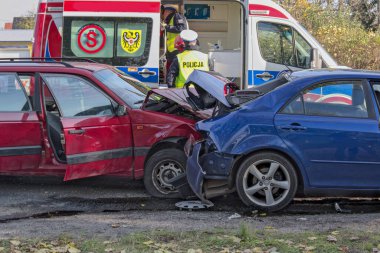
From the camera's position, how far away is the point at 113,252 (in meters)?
4.71

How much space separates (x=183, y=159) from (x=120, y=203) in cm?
89

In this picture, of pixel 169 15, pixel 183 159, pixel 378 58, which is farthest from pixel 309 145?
pixel 378 58

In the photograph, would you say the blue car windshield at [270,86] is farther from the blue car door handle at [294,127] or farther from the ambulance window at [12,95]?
the ambulance window at [12,95]

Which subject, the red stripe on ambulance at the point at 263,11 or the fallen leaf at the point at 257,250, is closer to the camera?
the fallen leaf at the point at 257,250

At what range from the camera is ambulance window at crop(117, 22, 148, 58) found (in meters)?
10.2

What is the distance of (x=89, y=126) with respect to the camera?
672 centimetres

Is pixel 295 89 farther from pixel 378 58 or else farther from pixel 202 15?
pixel 378 58

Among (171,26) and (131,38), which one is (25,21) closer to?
(171,26)

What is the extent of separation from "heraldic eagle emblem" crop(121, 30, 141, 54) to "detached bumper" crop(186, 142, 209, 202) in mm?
4205

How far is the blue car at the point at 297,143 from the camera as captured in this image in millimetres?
6043

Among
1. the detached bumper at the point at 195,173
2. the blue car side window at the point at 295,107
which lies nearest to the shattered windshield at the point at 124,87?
the detached bumper at the point at 195,173

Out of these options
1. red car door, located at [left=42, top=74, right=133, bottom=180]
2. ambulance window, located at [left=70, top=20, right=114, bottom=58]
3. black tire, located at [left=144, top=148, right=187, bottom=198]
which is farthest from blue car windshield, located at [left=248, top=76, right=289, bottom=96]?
ambulance window, located at [left=70, top=20, right=114, bottom=58]

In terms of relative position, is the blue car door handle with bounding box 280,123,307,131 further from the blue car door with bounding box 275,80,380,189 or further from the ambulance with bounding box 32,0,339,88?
the ambulance with bounding box 32,0,339,88

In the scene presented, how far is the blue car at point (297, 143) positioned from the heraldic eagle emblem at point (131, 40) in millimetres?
4263
